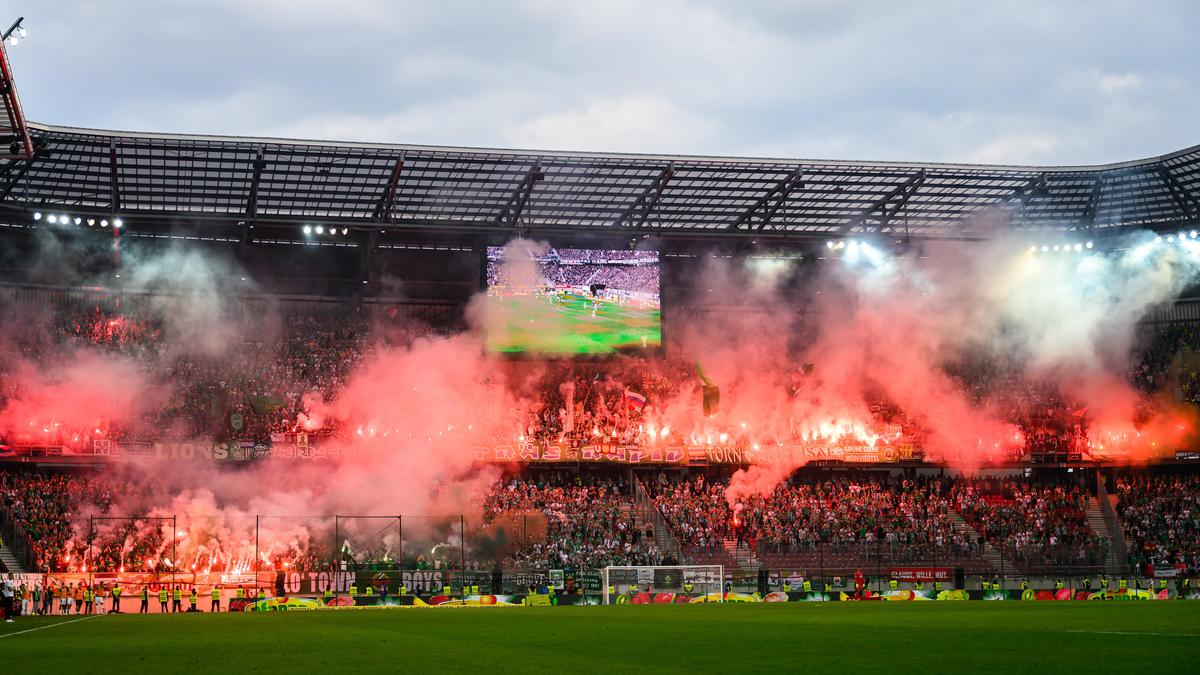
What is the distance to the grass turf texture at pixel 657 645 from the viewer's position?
40.9ft

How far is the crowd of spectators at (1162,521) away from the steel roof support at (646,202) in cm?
2327

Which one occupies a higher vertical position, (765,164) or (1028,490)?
(765,164)

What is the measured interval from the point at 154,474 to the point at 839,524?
26739mm

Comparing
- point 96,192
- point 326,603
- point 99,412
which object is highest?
point 96,192

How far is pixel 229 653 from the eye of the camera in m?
14.9

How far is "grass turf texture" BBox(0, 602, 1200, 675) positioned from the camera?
12461mm

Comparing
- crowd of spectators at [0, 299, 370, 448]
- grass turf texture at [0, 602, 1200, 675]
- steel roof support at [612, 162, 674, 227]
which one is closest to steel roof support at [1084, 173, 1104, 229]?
steel roof support at [612, 162, 674, 227]

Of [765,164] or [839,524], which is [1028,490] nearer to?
[839,524]

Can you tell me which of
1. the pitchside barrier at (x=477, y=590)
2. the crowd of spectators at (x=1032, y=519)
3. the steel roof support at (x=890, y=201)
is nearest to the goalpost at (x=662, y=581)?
the pitchside barrier at (x=477, y=590)

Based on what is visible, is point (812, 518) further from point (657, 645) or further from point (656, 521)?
point (657, 645)

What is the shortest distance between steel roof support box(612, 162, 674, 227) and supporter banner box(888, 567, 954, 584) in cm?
1755

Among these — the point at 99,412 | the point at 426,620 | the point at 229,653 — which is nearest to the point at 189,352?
the point at 99,412

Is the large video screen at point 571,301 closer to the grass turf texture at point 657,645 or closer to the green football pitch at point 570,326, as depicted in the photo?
the green football pitch at point 570,326

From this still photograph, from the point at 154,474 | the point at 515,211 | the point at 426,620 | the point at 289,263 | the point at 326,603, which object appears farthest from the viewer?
the point at 289,263
